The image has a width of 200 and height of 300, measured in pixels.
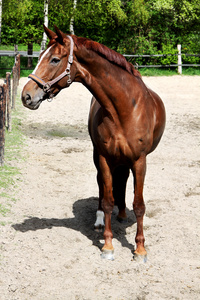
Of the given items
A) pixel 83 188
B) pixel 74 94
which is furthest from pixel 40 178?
pixel 74 94

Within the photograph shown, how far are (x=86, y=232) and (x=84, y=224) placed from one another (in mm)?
247

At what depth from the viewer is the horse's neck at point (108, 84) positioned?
13.1ft

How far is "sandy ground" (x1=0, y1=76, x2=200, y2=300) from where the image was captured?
3.84 metres

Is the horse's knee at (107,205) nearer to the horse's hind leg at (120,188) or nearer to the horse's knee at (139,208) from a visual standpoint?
the horse's knee at (139,208)

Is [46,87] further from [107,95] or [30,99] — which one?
[107,95]

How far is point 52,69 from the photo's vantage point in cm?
384

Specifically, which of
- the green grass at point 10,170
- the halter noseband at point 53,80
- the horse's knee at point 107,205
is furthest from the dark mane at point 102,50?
the green grass at point 10,170

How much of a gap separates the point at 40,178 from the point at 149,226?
93.6 inches

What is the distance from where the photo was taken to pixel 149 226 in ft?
17.3

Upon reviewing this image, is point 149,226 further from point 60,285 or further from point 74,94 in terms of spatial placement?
point 74,94

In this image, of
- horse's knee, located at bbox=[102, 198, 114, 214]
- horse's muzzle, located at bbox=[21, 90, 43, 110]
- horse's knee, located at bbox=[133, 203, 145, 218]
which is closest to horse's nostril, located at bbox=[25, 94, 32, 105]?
horse's muzzle, located at bbox=[21, 90, 43, 110]

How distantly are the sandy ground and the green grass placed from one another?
112mm

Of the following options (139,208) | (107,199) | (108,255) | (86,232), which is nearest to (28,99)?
(107,199)

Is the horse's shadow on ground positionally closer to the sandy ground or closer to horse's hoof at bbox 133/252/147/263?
the sandy ground
